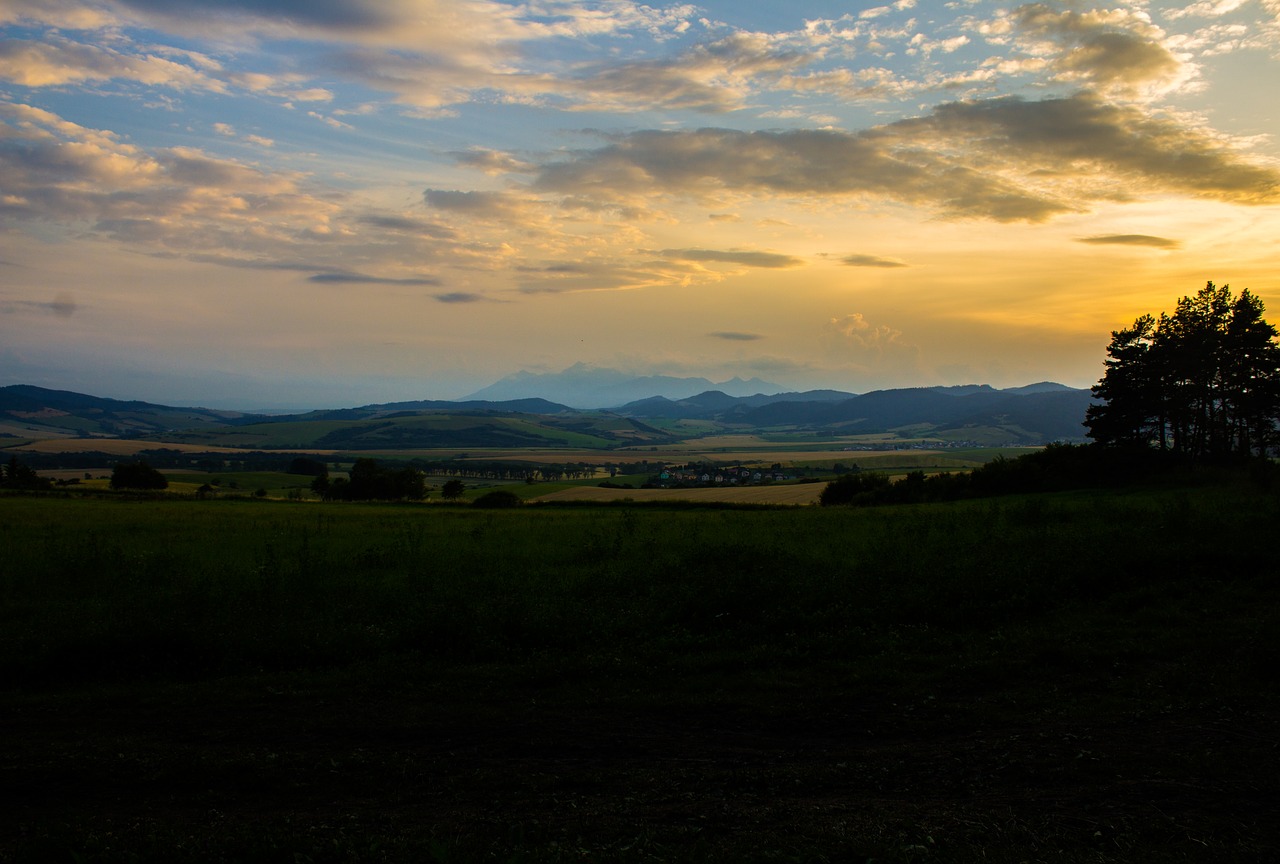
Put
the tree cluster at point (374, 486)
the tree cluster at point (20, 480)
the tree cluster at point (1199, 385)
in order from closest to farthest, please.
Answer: the tree cluster at point (1199, 385) → the tree cluster at point (20, 480) → the tree cluster at point (374, 486)

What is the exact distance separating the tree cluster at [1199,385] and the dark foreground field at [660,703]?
41.6m

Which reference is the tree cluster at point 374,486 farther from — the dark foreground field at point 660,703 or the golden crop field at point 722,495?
the dark foreground field at point 660,703

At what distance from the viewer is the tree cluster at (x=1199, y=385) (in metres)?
51.8

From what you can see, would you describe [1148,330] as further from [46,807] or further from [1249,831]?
[46,807]

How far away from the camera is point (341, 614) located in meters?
14.9

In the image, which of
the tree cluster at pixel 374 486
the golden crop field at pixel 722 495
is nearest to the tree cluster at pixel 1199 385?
the golden crop field at pixel 722 495

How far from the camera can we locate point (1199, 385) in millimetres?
53781

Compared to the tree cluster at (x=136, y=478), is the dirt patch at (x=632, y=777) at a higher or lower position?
higher

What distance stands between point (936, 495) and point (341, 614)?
159 ft

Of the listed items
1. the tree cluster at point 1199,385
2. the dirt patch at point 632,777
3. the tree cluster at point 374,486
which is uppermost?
the tree cluster at point 1199,385

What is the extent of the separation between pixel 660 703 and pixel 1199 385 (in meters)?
58.9

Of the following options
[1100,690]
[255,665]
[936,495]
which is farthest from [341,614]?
[936,495]

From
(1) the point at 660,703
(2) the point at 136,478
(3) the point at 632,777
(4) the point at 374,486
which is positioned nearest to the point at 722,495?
(4) the point at 374,486

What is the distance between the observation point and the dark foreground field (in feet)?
22.7
